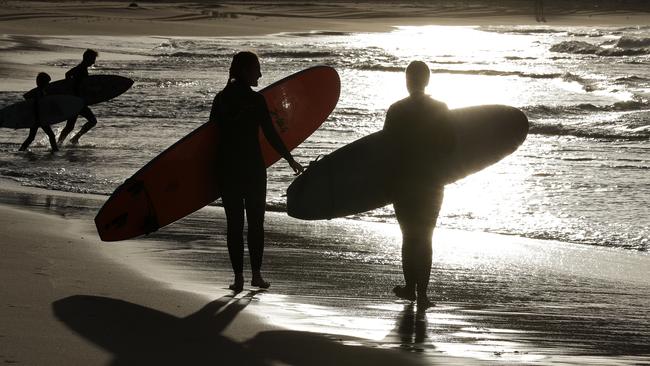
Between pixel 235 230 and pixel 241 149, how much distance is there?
0.50 meters

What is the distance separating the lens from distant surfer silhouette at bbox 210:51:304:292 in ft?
21.8

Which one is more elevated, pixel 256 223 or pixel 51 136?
pixel 51 136

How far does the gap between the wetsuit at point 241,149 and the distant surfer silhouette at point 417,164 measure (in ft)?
2.42

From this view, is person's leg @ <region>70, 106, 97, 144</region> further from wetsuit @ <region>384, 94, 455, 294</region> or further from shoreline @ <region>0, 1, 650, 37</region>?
shoreline @ <region>0, 1, 650, 37</region>

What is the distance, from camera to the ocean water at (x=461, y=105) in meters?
10.4

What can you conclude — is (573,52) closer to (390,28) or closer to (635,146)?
(390,28)

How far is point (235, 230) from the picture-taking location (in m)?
6.86

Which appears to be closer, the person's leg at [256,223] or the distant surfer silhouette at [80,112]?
the person's leg at [256,223]

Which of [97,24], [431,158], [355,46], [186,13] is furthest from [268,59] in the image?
[186,13]

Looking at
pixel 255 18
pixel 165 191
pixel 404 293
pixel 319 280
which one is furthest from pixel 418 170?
pixel 255 18

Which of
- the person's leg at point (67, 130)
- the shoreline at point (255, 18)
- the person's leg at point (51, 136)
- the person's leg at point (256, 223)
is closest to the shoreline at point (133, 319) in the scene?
the person's leg at point (256, 223)

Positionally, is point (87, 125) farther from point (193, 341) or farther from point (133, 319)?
point (193, 341)

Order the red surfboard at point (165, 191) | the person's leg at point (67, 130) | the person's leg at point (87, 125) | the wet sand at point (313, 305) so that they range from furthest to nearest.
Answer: the person's leg at point (87, 125) < the person's leg at point (67, 130) < the red surfboard at point (165, 191) < the wet sand at point (313, 305)

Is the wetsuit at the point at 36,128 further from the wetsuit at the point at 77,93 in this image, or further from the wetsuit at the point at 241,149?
the wetsuit at the point at 241,149
